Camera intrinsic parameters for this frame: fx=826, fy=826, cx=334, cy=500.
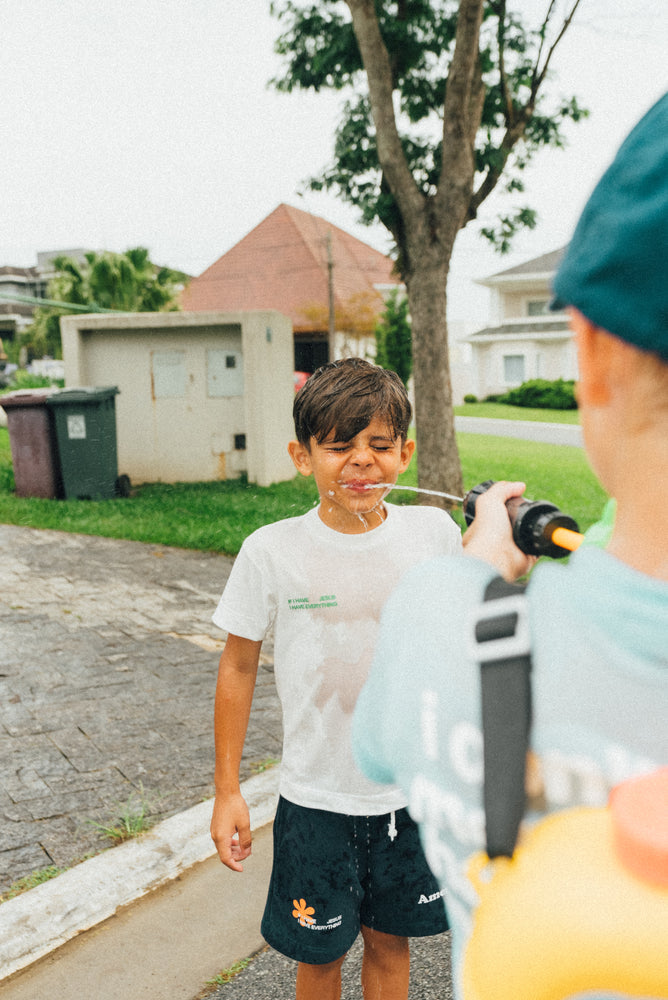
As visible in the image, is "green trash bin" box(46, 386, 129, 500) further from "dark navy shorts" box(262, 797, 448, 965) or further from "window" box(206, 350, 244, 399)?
"dark navy shorts" box(262, 797, 448, 965)

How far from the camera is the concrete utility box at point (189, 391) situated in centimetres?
1148

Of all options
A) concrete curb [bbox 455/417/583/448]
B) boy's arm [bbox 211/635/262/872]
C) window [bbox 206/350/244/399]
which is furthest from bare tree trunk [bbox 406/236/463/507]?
concrete curb [bbox 455/417/583/448]

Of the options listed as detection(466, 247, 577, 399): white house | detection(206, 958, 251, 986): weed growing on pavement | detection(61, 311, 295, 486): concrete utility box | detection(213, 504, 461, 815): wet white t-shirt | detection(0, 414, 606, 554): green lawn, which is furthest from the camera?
detection(466, 247, 577, 399): white house

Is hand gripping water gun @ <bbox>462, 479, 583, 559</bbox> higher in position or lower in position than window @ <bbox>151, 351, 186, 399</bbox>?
lower

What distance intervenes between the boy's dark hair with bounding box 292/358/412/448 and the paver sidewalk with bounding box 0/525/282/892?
1.99 m

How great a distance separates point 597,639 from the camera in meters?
0.61

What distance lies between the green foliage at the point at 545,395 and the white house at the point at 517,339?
10.4 ft

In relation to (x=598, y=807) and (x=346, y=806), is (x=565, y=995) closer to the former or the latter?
(x=598, y=807)

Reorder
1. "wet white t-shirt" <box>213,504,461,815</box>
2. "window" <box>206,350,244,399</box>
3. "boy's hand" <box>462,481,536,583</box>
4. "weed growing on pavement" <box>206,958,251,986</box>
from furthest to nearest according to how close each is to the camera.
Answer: "window" <box>206,350,244,399</box> → "weed growing on pavement" <box>206,958,251,986</box> → "wet white t-shirt" <box>213,504,461,815</box> → "boy's hand" <box>462,481,536,583</box>

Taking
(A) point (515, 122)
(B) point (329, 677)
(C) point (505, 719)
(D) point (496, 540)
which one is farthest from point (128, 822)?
(A) point (515, 122)

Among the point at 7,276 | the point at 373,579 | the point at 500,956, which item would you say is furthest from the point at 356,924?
the point at 7,276

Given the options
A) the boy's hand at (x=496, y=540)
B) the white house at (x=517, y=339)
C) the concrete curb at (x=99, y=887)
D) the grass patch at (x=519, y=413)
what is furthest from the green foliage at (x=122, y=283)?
the boy's hand at (x=496, y=540)

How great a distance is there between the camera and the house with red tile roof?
29969 millimetres

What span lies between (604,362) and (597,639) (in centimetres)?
21
